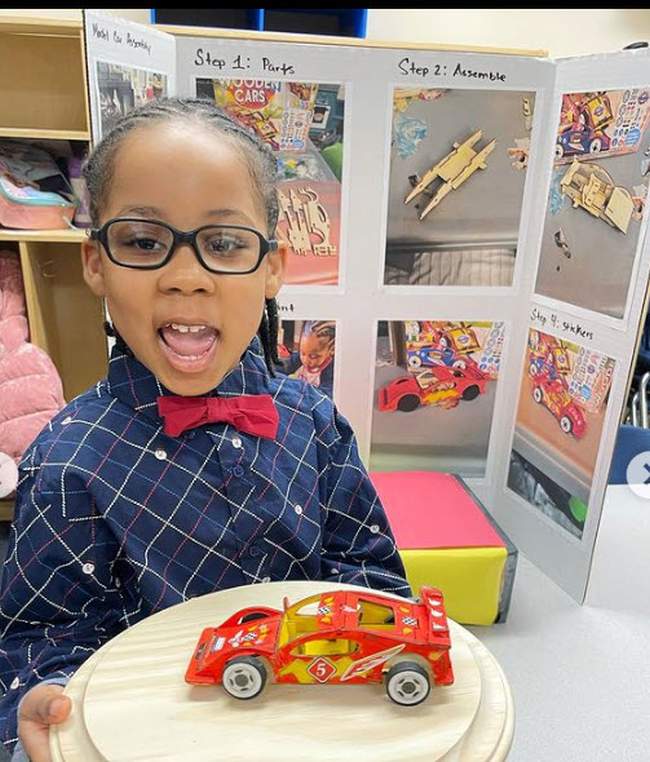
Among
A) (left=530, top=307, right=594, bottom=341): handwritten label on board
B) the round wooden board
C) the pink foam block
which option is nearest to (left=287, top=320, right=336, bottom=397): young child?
the pink foam block

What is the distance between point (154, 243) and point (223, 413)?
171mm

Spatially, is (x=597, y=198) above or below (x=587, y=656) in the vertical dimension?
above

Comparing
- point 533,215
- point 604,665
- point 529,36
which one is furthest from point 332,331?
A: point 529,36

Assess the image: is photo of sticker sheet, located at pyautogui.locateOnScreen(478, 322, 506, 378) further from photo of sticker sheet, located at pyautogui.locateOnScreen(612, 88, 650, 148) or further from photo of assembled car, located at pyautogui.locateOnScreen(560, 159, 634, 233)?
photo of sticker sheet, located at pyautogui.locateOnScreen(612, 88, 650, 148)

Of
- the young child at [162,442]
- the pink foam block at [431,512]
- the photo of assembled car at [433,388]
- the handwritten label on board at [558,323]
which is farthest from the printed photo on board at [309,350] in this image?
the young child at [162,442]

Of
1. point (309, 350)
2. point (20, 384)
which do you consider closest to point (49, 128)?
point (20, 384)

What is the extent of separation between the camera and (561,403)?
1.34 m

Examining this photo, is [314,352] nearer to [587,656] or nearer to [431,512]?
[431,512]

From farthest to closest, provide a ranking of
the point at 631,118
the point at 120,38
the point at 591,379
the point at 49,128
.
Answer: the point at 49,128
the point at 591,379
the point at 631,118
the point at 120,38

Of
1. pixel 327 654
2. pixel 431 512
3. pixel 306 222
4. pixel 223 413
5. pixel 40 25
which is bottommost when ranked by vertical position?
pixel 431 512

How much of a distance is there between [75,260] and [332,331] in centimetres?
101

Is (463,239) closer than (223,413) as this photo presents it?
No

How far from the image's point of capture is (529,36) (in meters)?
2.42

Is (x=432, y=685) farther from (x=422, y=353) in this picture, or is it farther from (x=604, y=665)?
(x=422, y=353)
